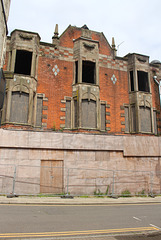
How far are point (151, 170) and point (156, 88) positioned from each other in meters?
10.8

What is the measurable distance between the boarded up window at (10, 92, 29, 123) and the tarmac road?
27.1 ft

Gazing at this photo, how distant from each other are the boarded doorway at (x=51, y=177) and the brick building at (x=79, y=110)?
0.07 metres

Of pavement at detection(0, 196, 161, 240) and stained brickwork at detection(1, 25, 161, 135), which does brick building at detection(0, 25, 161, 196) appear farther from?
pavement at detection(0, 196, 161, 240)

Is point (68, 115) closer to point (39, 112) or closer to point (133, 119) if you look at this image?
point (39, 112)

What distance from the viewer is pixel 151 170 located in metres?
15.9

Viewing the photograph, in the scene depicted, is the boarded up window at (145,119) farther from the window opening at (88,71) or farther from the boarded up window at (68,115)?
the boarded up window at (68,115)

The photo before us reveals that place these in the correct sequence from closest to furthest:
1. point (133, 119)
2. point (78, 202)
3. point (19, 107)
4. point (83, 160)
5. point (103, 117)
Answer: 1. point (78, 202)
2. point (83, 160)
3. point (19, 107)
4. point (103, 117)
5. point (133, 119)

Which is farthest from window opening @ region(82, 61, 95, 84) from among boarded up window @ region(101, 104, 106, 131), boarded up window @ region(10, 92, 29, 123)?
boarded up window @ region(10, 92, 29, 123)

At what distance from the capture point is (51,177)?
43.6 feet

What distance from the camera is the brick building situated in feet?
44.3

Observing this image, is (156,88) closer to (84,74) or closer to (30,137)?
(84,74)

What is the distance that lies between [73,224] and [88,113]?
39.0ft

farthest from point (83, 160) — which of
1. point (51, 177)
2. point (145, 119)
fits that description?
point (145, 119)

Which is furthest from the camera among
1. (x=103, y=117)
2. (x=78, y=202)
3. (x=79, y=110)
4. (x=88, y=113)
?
(x=103, y=117)
